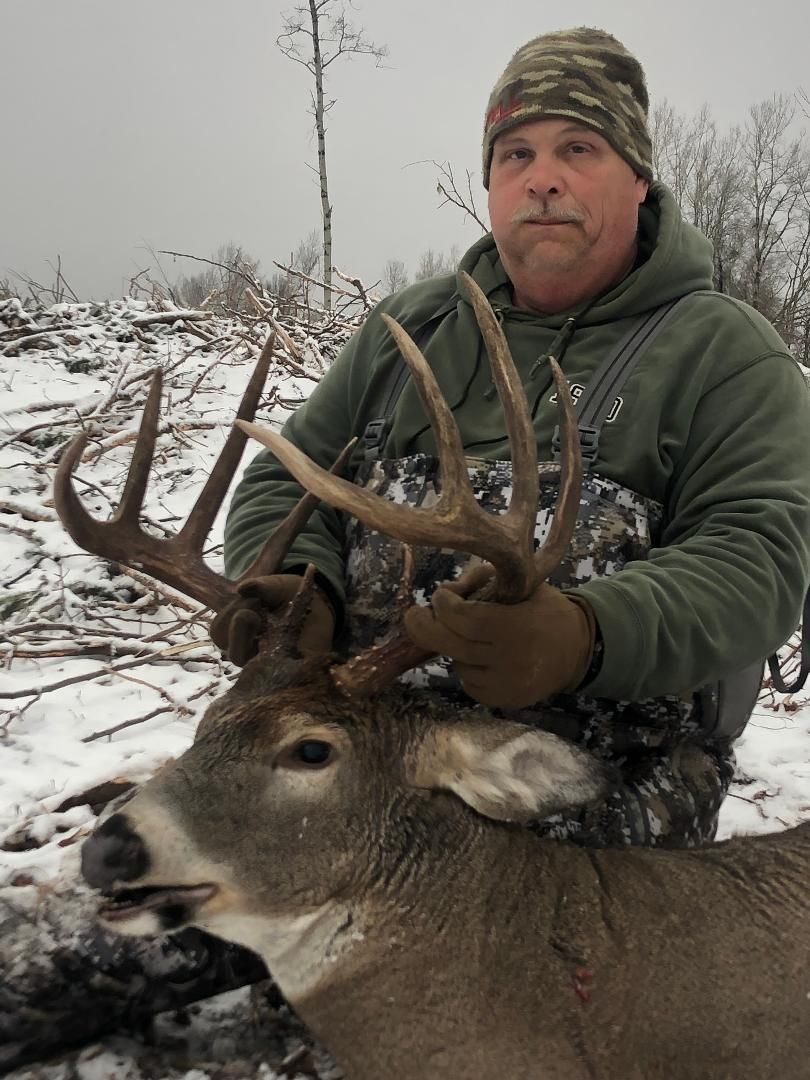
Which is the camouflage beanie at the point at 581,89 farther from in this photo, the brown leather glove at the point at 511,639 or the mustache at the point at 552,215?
the brown leather glove at the point at 511,639

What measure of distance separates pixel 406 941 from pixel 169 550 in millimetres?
1254

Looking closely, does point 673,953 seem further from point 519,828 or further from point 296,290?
point 296,290

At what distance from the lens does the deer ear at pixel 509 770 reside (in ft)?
6.23

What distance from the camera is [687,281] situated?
2.67m

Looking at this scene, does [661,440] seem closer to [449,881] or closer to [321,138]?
[449,881]

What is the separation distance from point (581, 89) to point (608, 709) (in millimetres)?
1947

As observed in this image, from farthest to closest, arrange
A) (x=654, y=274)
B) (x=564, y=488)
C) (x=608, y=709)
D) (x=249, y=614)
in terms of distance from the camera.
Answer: (x=654, y=274) → (x=608, y=709) → (x=249, y=614) → (x=564, y=488)

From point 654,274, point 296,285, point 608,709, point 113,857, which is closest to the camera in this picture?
point 113,857

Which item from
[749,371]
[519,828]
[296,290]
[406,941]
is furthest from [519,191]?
[296,290]

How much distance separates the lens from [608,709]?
2369mm

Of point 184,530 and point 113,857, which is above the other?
point 184,530

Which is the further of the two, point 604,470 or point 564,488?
point 604,470

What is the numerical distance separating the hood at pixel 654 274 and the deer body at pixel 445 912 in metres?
1.45

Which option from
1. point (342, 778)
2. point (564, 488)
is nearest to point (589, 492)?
point (564, 488)
